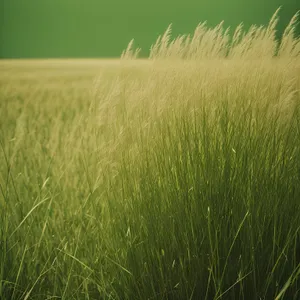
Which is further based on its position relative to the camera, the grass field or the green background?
the green background

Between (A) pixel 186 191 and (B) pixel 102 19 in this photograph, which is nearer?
(A) pixel 186 191

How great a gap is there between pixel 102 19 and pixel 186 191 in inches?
49.8

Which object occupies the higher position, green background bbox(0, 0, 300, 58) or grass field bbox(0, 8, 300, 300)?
green background bbox(0, 0, 300, 58)

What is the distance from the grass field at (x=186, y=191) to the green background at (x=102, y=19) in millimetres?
615

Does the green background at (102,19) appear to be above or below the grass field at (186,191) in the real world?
above

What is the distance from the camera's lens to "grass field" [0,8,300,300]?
1215mm

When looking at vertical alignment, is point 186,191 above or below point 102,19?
below

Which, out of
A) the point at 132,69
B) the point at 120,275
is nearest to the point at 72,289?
the point at 120,275

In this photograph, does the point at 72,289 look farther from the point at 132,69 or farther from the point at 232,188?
the point at 132,69

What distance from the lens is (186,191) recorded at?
125 centimetres

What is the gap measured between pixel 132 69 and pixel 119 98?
4.4 inches

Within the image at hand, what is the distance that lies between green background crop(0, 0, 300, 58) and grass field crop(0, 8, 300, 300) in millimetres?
615

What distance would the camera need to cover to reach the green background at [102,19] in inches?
84.7

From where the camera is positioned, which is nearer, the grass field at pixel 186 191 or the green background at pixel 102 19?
the grass field at pixel 186 191
